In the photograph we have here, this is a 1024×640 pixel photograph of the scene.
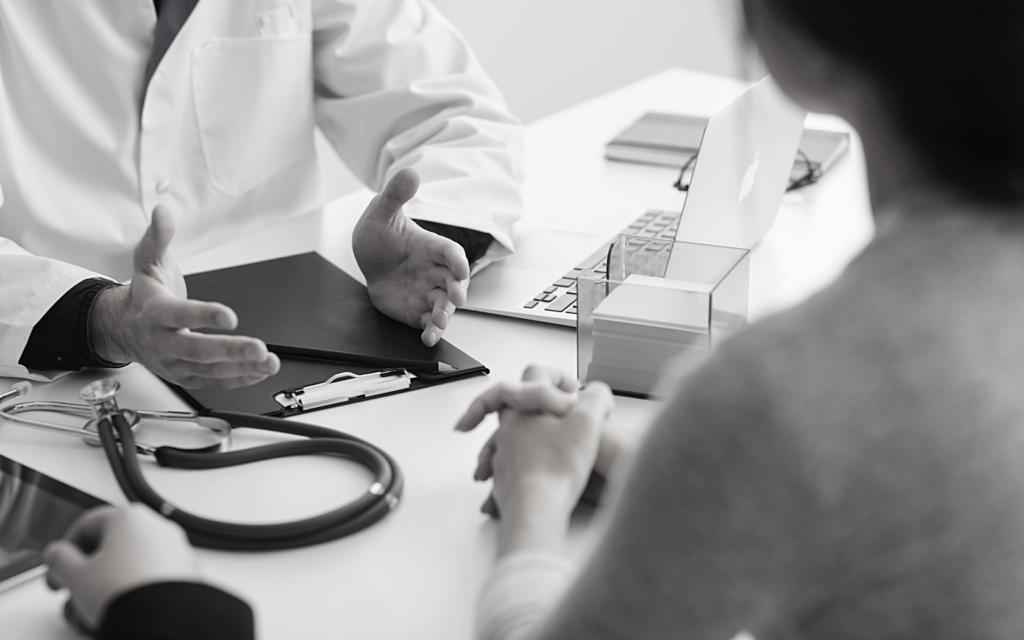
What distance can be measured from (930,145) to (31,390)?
2.61 ft

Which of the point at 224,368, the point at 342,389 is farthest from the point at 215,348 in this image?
the point at 342,389

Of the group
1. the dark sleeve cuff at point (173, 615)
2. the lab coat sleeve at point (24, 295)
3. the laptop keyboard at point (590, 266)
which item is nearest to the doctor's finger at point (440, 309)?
the laptop keyboard at point (590, 266)

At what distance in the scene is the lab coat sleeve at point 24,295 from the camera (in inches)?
35.0

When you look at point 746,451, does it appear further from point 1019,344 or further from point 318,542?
point 318,542

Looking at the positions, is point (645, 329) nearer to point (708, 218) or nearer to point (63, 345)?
point (708, 218)

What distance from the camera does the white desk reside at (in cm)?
59

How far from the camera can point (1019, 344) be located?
15.2 inches

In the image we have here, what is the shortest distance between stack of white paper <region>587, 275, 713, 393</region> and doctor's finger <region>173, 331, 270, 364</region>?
11.7 inches

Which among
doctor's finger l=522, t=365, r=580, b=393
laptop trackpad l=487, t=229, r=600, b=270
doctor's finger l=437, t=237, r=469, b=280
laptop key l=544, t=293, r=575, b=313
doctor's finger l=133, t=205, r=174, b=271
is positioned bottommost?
laptop trackpad l=487, t=229, r=600, b=270

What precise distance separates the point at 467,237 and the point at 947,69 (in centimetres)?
80

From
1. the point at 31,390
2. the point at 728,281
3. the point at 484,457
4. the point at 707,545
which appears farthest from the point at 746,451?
the point at 31,390

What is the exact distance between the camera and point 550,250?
4.01ft

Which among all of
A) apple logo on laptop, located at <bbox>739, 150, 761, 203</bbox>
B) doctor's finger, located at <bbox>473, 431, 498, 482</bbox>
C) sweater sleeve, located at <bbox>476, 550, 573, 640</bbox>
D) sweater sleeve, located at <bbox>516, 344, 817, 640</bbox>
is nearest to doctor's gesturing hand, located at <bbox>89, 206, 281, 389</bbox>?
doctor's finger, located at <bbox>473, 431, 498, 482</bbox>

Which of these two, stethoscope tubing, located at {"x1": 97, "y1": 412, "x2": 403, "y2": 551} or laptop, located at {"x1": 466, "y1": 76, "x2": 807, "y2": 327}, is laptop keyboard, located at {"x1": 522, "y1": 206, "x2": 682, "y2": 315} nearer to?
laptop, located at {"x1": 466, "y1": 76, "x2": 807, "y2": 327}
